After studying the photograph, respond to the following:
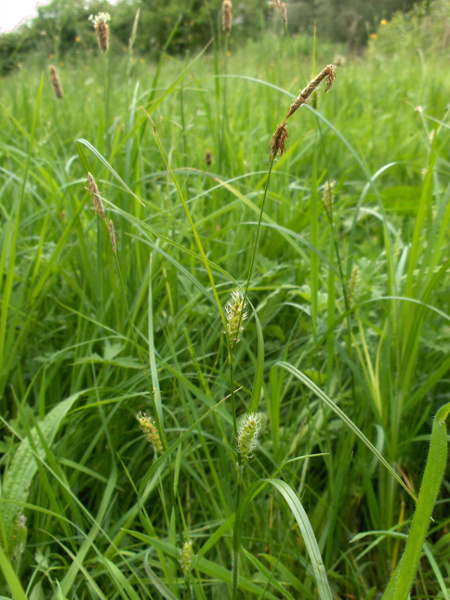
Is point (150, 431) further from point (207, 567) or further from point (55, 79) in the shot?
point (55, 79)

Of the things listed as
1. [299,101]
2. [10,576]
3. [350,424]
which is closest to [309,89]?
[299,101]

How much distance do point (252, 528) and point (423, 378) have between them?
1.83ft

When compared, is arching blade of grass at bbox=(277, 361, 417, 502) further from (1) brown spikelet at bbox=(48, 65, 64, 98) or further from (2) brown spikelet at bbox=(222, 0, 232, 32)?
(1) brown spikelet at bbox=(48, 65, 64, 98)

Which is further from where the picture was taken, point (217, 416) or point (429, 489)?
point (217, 416)

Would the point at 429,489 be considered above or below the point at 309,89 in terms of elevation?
below

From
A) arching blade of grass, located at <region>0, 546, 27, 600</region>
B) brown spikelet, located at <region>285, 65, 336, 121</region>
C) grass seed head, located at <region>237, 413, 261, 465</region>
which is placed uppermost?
brown spikelet, located at <region>285, 65, 336, 121</region>

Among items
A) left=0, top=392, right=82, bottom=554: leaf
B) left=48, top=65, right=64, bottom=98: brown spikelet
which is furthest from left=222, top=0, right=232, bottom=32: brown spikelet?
left=0, top=392, right=82, bottom=554: leaf

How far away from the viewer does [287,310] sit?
1.44 metres

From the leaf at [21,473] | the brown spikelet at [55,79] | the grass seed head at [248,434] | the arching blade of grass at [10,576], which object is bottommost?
the leaf at [21,473]

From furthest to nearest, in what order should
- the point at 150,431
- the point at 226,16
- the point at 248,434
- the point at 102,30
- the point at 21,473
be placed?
the point at 226,16, the point at 102,30, the point at 21,473, the point at 150,431, the point at 248,434

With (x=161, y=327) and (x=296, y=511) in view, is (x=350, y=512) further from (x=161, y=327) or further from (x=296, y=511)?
(x=161, y=327)

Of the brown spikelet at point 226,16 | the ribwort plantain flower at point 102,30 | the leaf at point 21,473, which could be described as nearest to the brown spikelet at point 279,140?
the leaf at point 21,473

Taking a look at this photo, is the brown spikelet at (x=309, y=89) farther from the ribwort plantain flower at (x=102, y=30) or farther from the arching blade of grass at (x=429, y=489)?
the ribwort plantain flower at (x=102, y=30)

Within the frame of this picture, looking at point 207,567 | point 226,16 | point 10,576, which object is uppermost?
point 226,16
